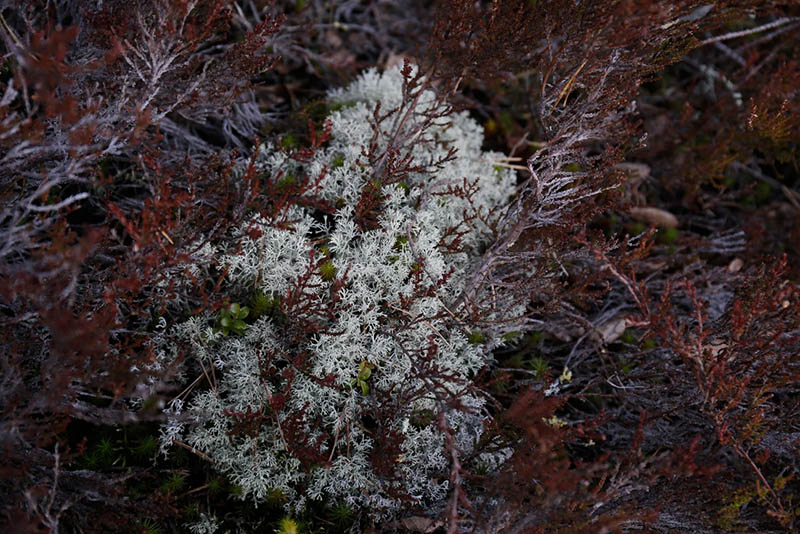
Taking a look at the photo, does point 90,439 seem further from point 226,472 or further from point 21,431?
point 226,472

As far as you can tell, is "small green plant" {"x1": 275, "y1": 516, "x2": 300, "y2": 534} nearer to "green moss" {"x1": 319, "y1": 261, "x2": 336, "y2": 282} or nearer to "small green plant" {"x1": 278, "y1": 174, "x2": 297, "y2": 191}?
"green moss" {"x1": 319, "y1": 261, "x2": 336, "y2": 282}

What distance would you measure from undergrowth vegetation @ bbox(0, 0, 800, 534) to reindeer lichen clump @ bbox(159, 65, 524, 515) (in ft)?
0.06

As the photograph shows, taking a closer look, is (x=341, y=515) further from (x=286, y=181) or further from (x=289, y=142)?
(x=289, y=142)

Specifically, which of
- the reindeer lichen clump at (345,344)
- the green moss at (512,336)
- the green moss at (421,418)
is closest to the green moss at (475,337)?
the reindeer lichen clump at (345,344)

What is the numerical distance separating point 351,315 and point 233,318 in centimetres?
61

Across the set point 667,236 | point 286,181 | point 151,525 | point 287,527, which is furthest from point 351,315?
point 667,236

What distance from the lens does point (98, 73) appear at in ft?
10.2

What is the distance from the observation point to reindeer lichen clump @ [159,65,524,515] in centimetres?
275

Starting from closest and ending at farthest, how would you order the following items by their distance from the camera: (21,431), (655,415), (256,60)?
(21,431) → (655,415) → (256,60)

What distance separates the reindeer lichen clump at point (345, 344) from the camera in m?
2.75

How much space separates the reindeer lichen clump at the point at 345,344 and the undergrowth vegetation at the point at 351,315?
17 mm

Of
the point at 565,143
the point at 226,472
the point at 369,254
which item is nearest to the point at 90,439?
the point at 226,472

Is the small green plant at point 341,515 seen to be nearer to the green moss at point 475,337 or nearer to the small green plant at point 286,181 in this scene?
the green moss at point 475,337

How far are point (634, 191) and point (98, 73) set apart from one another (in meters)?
3.63
